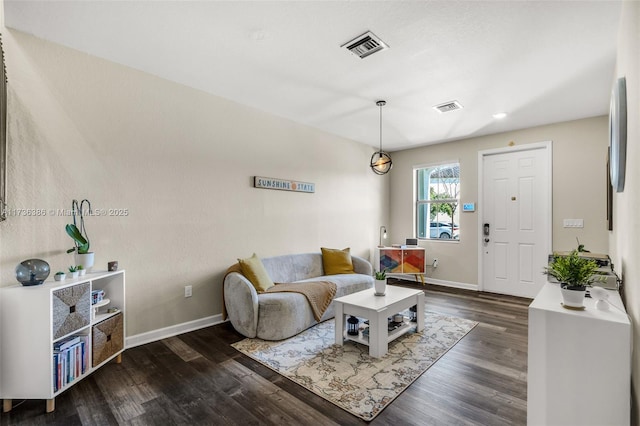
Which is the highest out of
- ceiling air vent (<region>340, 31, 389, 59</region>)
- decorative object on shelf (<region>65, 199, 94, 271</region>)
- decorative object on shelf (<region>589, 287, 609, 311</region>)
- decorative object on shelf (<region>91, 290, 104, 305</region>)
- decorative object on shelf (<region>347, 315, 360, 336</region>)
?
ceiling air vent (<region>340, 31, 389, 59</region>)

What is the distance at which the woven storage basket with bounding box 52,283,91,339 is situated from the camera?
2014 millimetres

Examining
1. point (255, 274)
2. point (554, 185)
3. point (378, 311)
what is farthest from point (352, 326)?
point (554, 185)

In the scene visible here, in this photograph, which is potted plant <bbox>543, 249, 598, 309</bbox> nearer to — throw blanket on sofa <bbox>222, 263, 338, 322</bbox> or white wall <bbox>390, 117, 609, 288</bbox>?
throw blanket on sofa <bbox>222, 263, 338, 322</bbox>

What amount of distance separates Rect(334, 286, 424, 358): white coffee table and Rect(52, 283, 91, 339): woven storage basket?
6.78 ft

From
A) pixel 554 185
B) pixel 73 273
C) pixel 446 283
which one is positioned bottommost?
pixel 446 283

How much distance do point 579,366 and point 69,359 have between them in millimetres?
3107

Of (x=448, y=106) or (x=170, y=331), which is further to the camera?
(x=448, y=106)

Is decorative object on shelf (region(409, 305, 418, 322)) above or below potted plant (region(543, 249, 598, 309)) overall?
below

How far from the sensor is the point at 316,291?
3471mm

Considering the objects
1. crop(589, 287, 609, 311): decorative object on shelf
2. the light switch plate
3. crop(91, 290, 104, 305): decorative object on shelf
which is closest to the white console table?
crop(589, 287, 609, 311): decorative object on shelf

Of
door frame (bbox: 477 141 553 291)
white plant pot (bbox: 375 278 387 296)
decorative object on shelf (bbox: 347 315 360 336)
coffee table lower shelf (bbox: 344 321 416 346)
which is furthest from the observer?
door frame (bbox: 477 141 553 291)

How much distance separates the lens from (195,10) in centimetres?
213

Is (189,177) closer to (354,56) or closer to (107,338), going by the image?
(107,338)

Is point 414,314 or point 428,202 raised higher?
Answer: point 428,202
